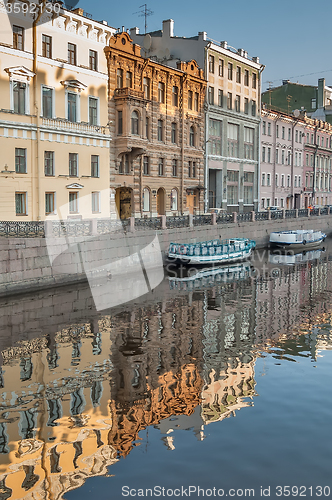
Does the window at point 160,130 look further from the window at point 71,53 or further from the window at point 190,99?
the window at point 71,53

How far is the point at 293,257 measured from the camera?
41406 millimetres

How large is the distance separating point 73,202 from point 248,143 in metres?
28.2

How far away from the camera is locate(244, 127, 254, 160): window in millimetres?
55094

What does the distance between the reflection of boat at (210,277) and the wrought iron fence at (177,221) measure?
3805 millimetres

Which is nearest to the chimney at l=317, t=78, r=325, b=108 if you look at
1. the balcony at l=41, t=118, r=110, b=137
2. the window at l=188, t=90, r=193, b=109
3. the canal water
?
the window at l=188, t=90, r=193, b=109

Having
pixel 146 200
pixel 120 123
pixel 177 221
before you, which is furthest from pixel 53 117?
pixel 146 200

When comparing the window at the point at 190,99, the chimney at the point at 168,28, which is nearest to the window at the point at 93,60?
the window at the point at 190,99

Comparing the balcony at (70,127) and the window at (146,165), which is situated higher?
the balcony at (70,127)

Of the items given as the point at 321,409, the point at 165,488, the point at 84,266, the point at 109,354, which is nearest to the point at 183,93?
the point at 84,266

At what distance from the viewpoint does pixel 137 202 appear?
38.8 meters

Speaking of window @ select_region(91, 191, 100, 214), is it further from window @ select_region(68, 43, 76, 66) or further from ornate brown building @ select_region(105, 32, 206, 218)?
window @ select_region(68, 43, 76, 66)

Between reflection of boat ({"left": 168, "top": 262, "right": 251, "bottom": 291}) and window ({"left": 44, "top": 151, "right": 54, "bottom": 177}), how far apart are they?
980 centimetres

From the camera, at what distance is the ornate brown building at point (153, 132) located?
36.1 metres

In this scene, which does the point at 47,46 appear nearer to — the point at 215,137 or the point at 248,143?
the point at 215,137
